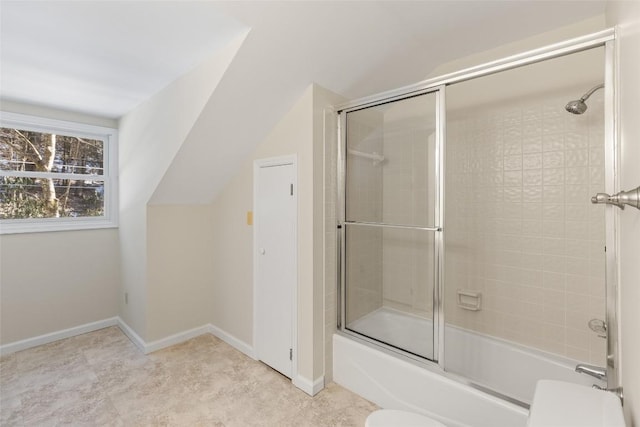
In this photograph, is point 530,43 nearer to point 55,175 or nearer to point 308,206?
point 308,206

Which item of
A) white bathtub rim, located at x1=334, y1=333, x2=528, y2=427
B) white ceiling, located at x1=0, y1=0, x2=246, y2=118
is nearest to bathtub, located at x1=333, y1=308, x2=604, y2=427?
white bathtub rim, located at x1=334, y1=333, x2=528, y2=427

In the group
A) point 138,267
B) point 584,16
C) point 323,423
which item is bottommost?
point 323,423

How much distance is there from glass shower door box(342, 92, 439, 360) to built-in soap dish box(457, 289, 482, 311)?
258mm

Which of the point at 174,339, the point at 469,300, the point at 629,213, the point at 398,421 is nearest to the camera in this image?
the point at 629,213

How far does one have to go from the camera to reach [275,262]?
8.07 feet

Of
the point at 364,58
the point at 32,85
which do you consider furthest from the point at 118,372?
the point at 364,58

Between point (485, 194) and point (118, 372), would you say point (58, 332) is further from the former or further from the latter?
point (485, 194)

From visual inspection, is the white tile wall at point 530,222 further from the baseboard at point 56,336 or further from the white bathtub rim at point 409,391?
the baseboard at point 56,336

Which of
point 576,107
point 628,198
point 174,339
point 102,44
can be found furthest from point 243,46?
point 174,339

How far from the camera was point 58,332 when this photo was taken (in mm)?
3020

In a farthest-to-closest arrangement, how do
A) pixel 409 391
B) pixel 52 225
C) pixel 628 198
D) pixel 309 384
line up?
1. pixel 52 225
2. pixel 309 384
3. pixel 409 391
4. pixel 628 198

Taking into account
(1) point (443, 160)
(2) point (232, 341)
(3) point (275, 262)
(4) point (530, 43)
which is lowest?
(2) point (232, 341)

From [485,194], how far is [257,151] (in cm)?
191

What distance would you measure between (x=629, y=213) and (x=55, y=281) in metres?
4.28
